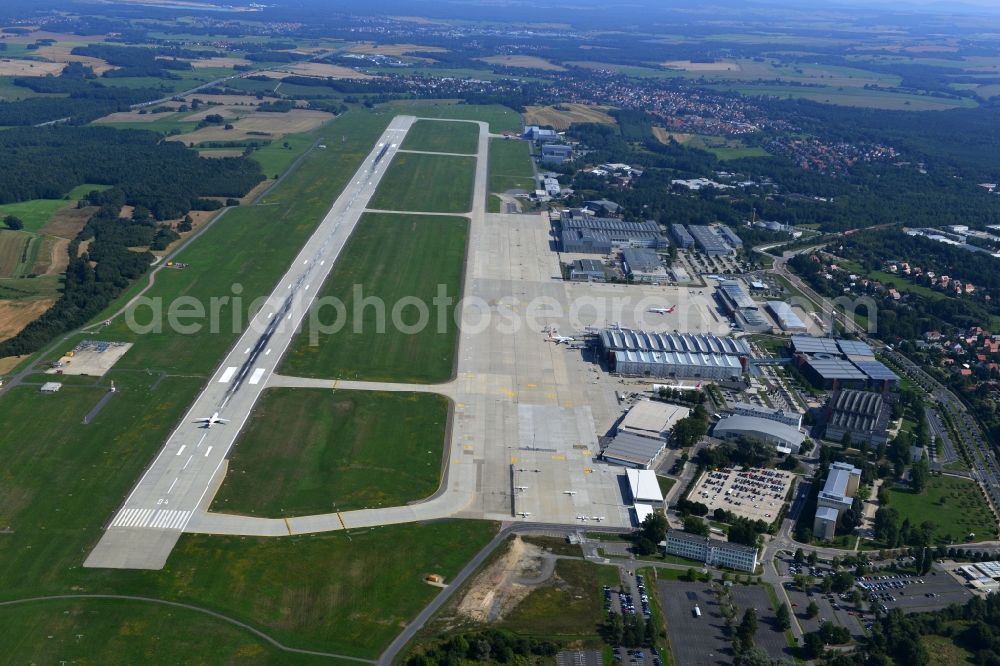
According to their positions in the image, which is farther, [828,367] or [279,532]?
[828,367]

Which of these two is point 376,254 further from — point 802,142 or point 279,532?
point 802,142

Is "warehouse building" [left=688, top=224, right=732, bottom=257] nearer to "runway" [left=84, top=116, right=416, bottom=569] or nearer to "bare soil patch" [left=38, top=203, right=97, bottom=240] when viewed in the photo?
"runway" [left=84, top=116, right=416, bottom=569]

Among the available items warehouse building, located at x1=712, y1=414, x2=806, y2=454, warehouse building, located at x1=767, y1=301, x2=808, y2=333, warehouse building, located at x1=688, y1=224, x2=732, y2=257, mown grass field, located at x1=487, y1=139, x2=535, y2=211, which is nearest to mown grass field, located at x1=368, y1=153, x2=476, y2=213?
mown grass field, located at x1=487, y1=139, x2=535, y2=211

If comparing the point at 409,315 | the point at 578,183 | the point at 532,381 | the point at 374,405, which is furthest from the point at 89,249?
the point at 578,183

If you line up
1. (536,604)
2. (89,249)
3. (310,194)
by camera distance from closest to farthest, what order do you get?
(536,604), (89,249), (310,194)

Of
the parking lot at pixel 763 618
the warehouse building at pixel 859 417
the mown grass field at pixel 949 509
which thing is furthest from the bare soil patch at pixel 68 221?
the mown grass field at pixel 949 509

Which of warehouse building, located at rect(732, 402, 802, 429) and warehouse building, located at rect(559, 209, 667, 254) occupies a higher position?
warehouse building, located at rect(732, 402, 802, 429)
